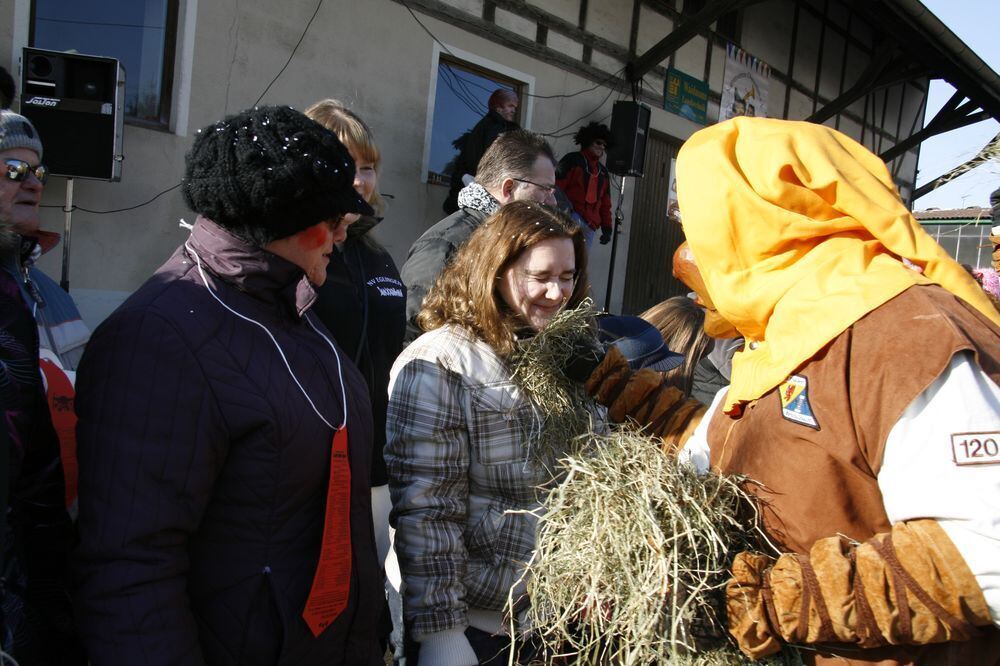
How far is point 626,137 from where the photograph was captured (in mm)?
8750

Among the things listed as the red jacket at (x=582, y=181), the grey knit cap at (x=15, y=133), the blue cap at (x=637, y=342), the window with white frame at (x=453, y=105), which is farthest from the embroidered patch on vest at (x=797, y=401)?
the red jacket at (x=582, y=181)

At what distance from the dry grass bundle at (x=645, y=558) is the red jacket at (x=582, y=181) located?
22.3 feet

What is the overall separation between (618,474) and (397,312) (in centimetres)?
122

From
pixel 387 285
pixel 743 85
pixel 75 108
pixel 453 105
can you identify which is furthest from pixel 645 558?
pixel 743 85

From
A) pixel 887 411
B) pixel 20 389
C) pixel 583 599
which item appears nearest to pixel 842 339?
pixel 887 411

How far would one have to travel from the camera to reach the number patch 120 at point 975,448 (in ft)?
4.05

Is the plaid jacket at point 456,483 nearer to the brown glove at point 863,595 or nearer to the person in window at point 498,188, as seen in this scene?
the brown glove at point 863,595

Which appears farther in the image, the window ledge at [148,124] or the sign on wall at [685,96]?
the sign on wall at [685,96]

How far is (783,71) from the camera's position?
1238cm

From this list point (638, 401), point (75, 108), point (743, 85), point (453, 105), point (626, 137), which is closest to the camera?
point (638, 401)

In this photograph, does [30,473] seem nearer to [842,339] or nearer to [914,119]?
[842,339]

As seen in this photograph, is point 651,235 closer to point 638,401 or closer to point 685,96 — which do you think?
point 685,96

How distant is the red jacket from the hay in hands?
624cm

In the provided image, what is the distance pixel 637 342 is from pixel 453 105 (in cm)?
567
